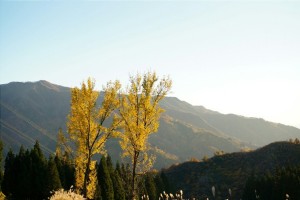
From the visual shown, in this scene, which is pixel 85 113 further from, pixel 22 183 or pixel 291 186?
pixel 291 186

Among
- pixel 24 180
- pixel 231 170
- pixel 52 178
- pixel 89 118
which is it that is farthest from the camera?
pixel 231 170

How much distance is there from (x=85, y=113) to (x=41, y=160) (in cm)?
1596

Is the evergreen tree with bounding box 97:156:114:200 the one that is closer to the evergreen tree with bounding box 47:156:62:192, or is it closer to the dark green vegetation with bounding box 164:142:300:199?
the evergreen tree with bounding box 47:156:62:192

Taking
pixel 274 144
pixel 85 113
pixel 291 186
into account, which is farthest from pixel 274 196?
pixel 85 113

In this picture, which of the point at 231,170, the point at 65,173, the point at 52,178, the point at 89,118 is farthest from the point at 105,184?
the point at 231,170

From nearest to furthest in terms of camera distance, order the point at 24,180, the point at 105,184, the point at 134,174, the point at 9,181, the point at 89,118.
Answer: the point at 134,174, the point at 89,118, the point at 24,180, the point at 105,184, the point at 9,181

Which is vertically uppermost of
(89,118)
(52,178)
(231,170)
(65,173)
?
(89,118)

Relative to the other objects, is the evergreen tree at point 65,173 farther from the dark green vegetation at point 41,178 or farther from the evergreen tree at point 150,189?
the evergreen tree at point 150,189

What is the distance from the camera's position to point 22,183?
39875 mm

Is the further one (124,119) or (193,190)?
(193,190)

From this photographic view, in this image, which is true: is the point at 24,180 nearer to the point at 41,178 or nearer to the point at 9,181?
the point at 41,178

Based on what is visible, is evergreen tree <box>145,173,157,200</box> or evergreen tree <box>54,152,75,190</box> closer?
evergreen tree <box>54,152,75,190</box>

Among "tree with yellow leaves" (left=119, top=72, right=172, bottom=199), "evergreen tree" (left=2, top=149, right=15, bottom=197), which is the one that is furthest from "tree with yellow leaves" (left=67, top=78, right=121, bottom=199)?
"evergreen tree" (left=2, top=149, right=15, bottom=197)

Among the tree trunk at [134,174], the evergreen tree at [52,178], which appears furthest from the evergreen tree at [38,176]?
the tree trunk at [134,174]
